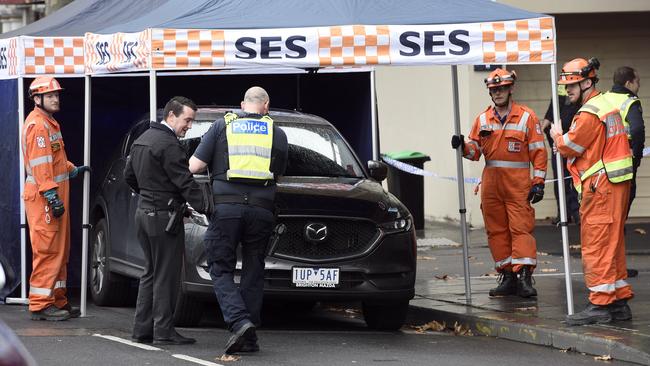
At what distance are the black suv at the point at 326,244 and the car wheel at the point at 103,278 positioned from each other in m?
0.55

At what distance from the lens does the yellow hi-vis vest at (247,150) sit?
369 inches

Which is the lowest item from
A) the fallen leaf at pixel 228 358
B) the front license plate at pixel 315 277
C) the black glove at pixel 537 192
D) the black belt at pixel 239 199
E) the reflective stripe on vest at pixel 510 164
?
the fallen leaf at pixel 228 358

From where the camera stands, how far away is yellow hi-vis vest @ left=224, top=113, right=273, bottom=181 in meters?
9.38

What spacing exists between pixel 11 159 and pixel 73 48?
4.50 ft

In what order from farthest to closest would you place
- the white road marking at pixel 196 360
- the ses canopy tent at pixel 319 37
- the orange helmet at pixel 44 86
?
the orange helmet at pixel 44 86 < the ses canopy tent at pixel 319 37 < the white road marking at pixel 196 360

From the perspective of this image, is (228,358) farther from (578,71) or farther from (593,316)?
(578,71)

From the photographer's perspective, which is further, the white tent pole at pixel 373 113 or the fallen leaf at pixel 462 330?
the white tent pole at pixel 373 113

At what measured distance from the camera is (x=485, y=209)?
12.0 m

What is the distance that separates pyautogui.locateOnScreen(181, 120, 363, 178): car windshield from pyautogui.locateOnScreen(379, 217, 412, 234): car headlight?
90 centimetres

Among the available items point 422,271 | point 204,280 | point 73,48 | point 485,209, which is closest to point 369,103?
point 422,271

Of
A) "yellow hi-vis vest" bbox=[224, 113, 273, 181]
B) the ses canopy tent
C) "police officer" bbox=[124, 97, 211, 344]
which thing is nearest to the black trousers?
"police officer" bbox=[124, 97, 211, 344]

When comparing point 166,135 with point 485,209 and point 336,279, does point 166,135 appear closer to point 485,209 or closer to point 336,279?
point 336,279

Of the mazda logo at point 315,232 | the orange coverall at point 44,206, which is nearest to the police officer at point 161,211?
the mazda logo at point 315,232

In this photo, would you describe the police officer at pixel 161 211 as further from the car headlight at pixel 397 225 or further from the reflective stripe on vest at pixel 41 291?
the reflective stripe on vest at pixel 41 291
